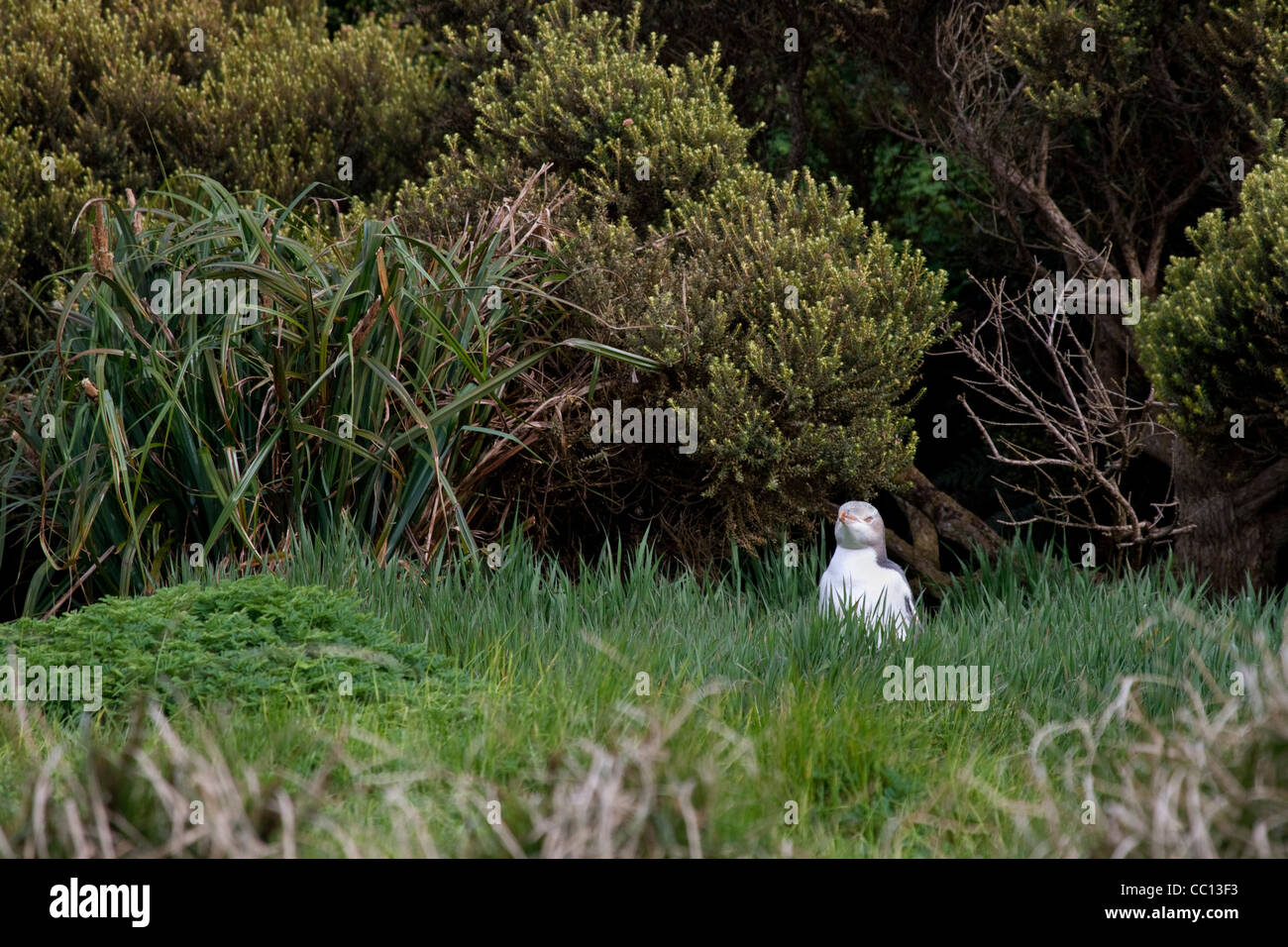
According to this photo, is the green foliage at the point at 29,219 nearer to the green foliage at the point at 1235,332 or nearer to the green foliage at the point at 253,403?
the green foliage at the point at 253,403

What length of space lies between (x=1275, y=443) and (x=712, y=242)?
2.37 m

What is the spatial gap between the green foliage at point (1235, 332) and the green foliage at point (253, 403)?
2.19 meters

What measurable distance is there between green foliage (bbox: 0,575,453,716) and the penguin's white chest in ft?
5.12

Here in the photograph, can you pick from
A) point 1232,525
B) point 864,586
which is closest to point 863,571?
point 864,586

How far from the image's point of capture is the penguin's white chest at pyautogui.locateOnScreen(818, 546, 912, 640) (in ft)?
14.3

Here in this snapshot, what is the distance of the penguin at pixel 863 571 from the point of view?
4.47 meters

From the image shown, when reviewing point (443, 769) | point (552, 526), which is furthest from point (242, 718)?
point (552, 526)

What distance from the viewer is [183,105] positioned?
711 centimetres

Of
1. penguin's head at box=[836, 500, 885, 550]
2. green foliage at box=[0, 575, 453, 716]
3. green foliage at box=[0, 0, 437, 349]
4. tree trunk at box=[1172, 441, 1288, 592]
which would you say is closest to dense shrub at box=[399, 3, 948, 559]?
penguin's head at box=[836, 500, 885, 550]

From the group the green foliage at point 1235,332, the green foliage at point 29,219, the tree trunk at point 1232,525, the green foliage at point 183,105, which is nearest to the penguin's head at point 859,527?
the green foliage at point 1235,332

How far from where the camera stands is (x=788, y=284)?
516cm

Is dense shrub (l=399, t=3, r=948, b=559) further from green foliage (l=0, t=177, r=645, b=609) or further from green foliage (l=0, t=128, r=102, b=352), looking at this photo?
green foliage (l=0, t=128, r=102, b=352)

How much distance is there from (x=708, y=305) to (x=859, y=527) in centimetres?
115
